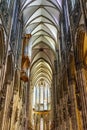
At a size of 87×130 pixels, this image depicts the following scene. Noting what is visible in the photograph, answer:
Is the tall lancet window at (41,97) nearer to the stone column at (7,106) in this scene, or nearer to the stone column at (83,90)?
the stone column at (7,106)

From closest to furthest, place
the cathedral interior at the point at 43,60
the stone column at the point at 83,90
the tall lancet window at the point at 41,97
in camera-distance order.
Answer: the stone column at the point at 83,90, the cathedral interior at the point at 43,60, the tall lancet window at the point at 41,97

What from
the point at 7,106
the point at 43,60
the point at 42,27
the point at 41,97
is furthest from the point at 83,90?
the point at 41,97

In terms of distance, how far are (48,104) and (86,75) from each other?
2611 centimetres

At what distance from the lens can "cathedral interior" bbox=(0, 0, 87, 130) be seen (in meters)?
12.2

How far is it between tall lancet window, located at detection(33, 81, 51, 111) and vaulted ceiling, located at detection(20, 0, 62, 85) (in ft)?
25.7

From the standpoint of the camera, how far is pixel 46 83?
130 feet

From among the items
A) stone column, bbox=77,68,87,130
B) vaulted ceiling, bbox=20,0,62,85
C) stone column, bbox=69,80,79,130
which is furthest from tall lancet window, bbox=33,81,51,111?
stone column, bbox=77,68,87,130

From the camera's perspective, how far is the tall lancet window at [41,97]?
3734 centimetres

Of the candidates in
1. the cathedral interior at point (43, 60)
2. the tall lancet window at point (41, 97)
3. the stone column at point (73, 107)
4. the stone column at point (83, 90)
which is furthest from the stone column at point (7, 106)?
the tall lancet window at point (41, 97)

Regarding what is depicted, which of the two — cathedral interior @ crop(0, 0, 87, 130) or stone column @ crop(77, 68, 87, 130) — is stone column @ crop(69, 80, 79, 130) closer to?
cathedral interior @ crop(0, 0, 87, 130)

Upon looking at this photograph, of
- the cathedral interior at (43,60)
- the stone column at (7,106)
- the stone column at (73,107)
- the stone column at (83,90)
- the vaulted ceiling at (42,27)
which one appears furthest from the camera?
the vaulted ceiling at (42,27)

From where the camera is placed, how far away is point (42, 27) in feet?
81.6

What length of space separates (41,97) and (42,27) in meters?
18.5

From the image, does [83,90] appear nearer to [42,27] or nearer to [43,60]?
[42,27]
